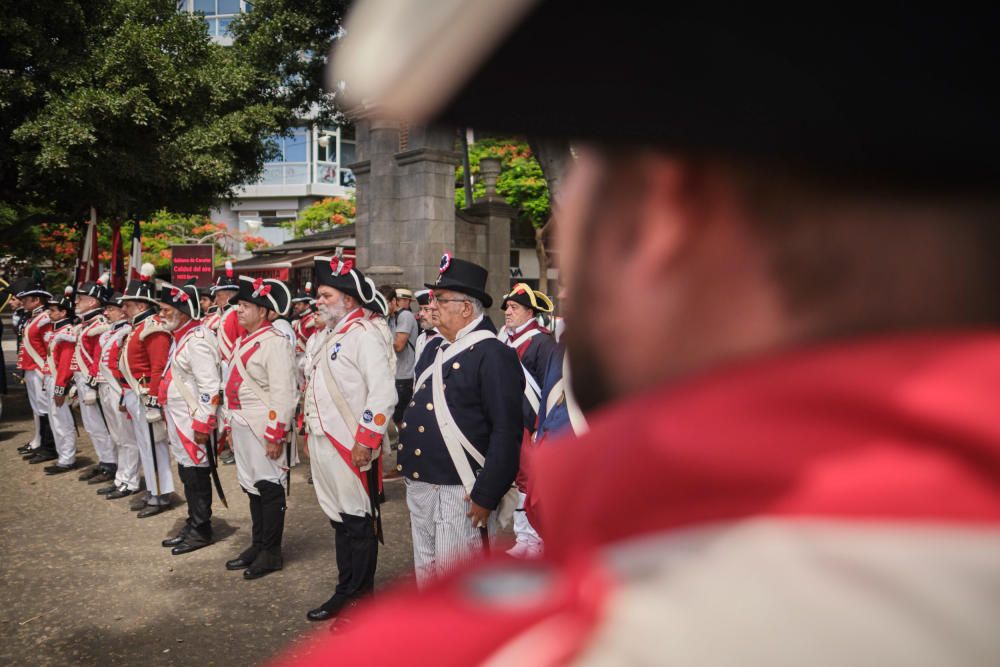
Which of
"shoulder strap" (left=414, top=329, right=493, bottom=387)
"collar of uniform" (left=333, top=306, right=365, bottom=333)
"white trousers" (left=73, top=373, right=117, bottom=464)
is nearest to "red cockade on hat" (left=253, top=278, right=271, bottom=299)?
"collar of uniform" (left=333, top=306, right=365, bottom=333)

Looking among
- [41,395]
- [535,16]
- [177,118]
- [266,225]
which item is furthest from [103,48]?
[266,225]

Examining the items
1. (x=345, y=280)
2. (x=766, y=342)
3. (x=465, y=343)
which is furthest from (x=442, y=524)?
(x=766, y=342)

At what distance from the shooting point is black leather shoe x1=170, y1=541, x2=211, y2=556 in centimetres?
692

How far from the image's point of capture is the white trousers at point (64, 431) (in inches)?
423

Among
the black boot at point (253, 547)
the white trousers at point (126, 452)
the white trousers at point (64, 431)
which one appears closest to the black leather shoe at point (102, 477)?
the white trousers at point (126, 452)

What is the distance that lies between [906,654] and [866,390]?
16cm

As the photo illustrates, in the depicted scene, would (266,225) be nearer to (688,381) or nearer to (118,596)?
(118,596)

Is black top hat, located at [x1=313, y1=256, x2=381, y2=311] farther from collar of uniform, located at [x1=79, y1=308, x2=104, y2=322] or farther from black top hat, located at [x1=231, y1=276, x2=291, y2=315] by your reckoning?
collar of uniform, located at [x1=79, y1=308, x2=104, y2=322]

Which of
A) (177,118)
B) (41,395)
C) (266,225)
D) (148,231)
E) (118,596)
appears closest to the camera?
(118,596)

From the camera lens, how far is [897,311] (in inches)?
22.6

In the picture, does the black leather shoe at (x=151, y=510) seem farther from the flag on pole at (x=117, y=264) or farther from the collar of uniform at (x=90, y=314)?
the flag on pole at (x=117, y=264)

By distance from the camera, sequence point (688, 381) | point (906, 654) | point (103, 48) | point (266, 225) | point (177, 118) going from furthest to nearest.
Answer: point (266, 225) < point (177, 118) < point (103, 48) < point (688, 381) < point (906, 654)

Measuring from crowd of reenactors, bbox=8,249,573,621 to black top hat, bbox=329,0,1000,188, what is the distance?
216 centimetres

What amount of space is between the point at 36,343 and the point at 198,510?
6.79 meters
